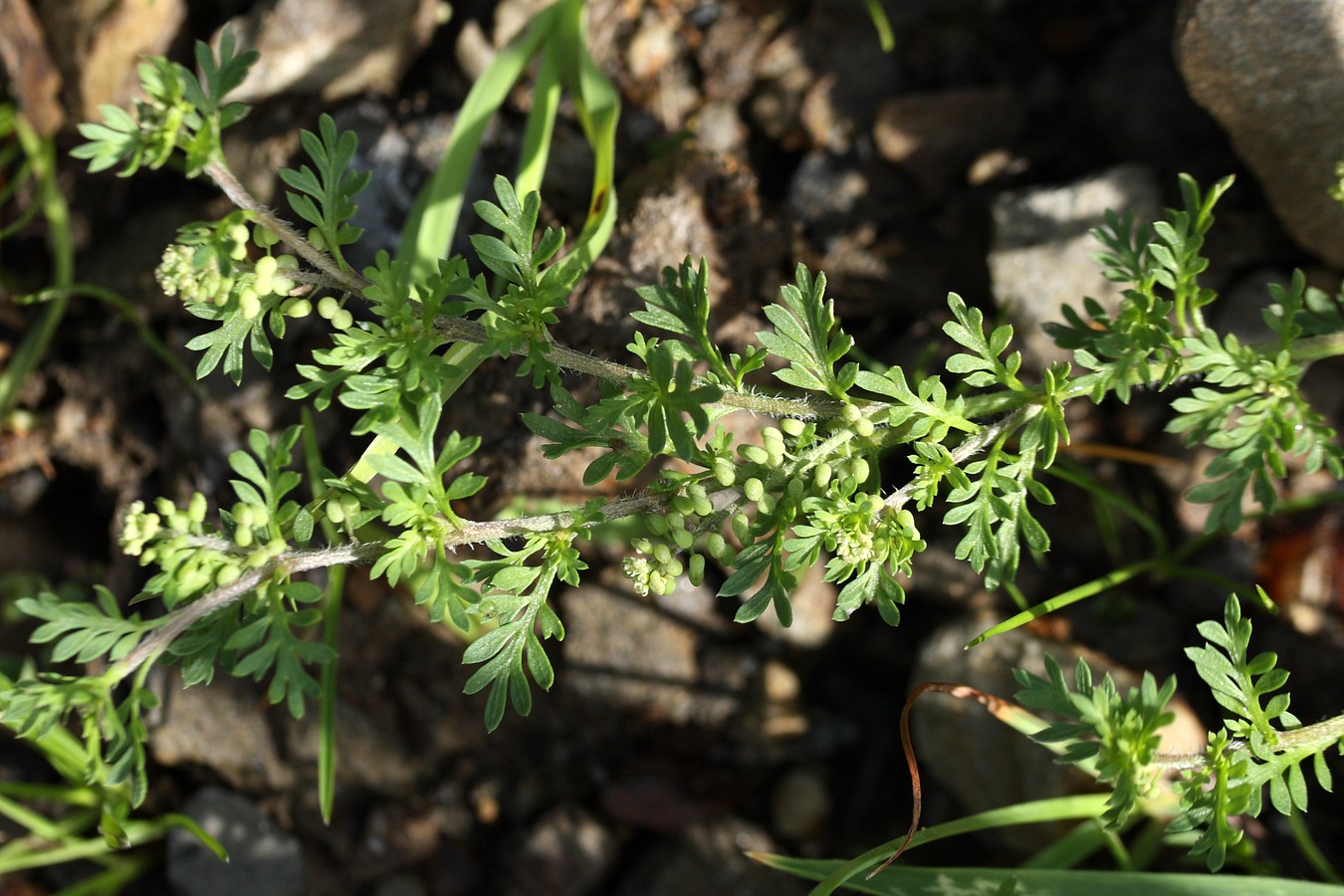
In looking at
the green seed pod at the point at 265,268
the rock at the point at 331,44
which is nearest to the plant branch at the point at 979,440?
the green seed pod at the point at 265,268

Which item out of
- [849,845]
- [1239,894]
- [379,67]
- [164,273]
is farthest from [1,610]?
[1239,894]

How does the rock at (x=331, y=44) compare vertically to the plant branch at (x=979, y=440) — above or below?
above

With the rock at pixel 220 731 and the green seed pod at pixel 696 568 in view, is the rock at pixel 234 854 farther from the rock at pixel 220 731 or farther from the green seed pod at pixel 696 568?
the green seed pod at pixel 696 568

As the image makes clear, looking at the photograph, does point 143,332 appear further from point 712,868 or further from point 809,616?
point 712,868

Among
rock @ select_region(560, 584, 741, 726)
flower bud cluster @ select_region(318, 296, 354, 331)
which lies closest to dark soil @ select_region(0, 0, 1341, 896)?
rock @ select_region(560, 584, 741, 726)

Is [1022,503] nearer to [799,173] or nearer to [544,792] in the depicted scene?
[799,173]

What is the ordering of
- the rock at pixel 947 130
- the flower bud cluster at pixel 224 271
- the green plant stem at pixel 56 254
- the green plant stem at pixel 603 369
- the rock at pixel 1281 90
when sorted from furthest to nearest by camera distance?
the green plant stem at pixel 56 254
the rock at pixel 947 130
the rock at pixel 1281 90
the green plant stem at pixel 603 369
the flower bud cluster at pixel 224 271

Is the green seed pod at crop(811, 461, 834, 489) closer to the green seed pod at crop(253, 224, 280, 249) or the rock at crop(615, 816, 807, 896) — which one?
the green seed pod at crop(253, 224, 280, 249)
